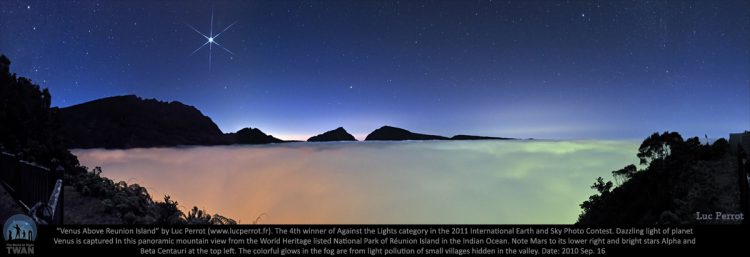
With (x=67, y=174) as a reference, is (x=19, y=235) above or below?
below

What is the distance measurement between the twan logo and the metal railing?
0.87 m

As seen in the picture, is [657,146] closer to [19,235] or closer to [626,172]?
[626,172]

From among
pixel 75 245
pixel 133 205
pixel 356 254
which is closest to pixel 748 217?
pixel 356 254

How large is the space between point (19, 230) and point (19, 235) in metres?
0.08

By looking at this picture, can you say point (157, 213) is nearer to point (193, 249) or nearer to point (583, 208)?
point (193, 249)

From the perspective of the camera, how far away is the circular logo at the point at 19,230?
16.9 feet

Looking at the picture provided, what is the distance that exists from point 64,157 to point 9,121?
4.50m

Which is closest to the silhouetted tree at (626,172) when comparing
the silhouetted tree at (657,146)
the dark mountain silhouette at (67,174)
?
the silhouetted tree at (657,146)

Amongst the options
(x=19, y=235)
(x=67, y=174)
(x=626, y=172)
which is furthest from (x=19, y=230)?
(x=626, y=172)

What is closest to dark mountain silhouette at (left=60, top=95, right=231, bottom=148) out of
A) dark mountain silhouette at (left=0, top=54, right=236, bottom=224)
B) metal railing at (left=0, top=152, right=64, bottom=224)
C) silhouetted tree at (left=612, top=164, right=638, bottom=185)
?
dark mountain silhouette at (left=0, top=54, right=236, bottom=224)

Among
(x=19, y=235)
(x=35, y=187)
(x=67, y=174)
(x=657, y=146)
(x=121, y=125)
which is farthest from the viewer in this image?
(x=657, y=146)

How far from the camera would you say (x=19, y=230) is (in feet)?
16.9

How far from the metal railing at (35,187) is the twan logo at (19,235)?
2.86 ft

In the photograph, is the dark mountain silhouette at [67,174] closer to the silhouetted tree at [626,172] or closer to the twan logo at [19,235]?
the twan logo at [19,235]
